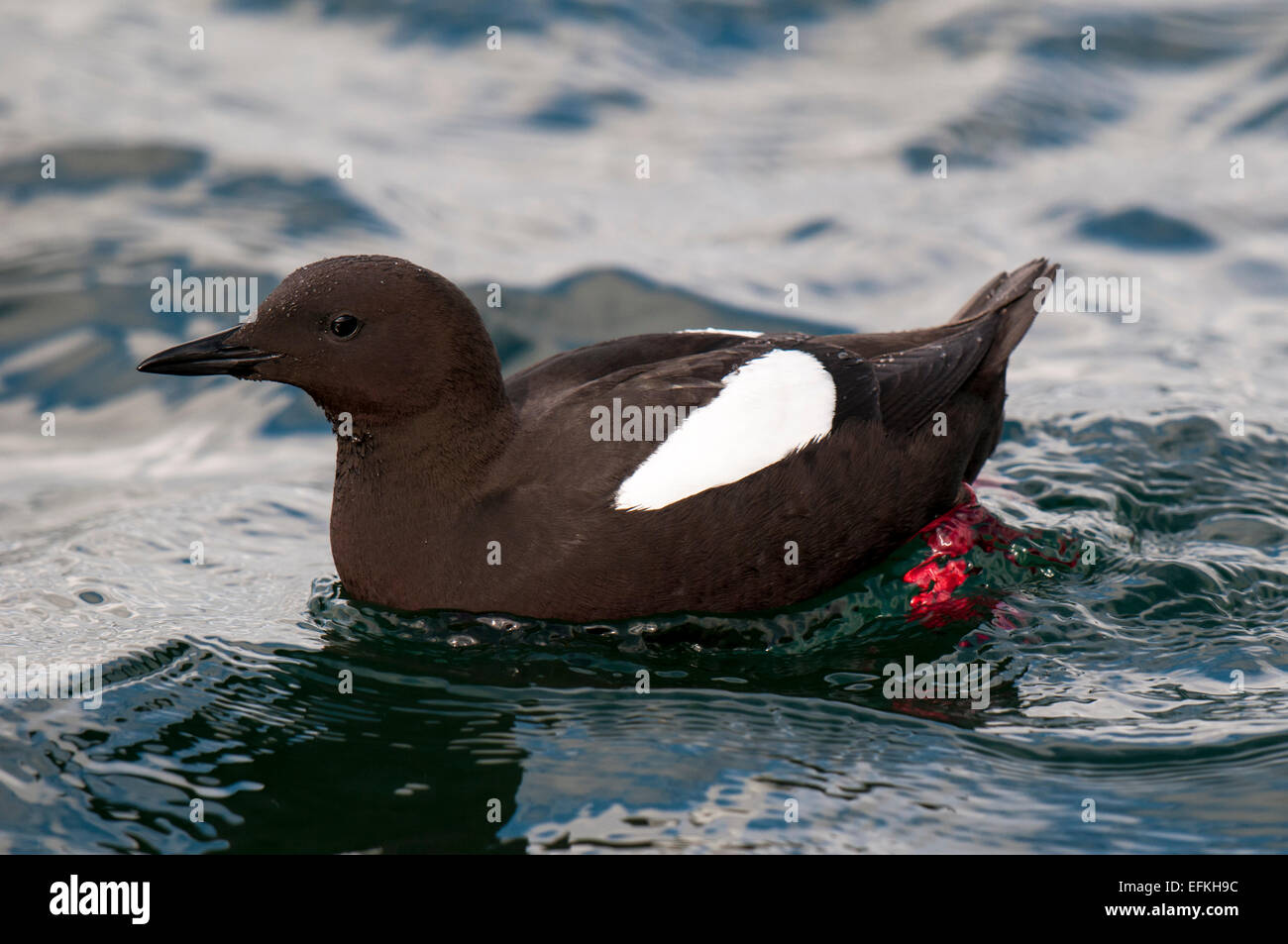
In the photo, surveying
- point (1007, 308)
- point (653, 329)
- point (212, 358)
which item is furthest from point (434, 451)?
point (653, 329)

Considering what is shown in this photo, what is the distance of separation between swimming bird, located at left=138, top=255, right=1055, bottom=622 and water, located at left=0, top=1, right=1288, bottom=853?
7.5 inches

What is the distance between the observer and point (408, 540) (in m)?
5.32

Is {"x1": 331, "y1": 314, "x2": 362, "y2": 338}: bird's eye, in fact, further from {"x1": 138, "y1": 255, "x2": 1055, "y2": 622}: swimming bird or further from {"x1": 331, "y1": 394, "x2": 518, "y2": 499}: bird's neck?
{"x1": 331, "y1": 394, "x2": 518, "y2": 499}: bird's neck

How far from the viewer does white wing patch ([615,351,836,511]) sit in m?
5.23

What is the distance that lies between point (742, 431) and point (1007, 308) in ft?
5.51

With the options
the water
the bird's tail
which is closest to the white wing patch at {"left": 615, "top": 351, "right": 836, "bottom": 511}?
the water

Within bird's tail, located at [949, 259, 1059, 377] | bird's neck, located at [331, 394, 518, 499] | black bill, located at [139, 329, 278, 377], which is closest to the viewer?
black bill, located at [139, 329, 278, 377]

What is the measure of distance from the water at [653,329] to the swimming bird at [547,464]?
190mm

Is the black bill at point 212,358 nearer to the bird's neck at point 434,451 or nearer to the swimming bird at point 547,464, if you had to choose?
the swimming bird at point 547,464

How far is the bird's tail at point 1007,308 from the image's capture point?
630 centimetres

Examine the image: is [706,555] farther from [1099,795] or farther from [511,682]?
[1099,795]

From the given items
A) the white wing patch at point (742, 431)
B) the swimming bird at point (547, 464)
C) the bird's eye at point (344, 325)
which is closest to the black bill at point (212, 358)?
the swimming bird at point (547, 464)

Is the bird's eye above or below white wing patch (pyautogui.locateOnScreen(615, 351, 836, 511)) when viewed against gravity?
above
